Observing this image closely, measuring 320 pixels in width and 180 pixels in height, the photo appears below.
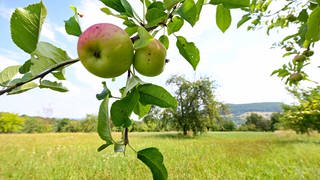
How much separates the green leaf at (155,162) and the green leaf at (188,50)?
0.18m

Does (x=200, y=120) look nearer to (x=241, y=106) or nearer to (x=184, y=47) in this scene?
(x=184, y=47)

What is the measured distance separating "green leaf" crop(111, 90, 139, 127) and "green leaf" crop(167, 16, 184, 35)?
0.60ft

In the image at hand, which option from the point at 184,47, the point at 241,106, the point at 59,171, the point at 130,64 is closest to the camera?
the point at 130,64

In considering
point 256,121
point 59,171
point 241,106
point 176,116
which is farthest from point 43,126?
point 241,106

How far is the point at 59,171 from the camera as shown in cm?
408

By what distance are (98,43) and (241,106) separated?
247 feet

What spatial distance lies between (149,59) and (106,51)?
0.05 m

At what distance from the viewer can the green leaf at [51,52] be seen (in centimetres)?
28

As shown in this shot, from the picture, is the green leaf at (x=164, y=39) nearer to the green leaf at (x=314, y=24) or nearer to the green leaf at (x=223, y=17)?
the green leaf at (x=223, y=17)

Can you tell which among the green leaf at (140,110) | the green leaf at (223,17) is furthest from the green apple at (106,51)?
the green leaf at (223,17)

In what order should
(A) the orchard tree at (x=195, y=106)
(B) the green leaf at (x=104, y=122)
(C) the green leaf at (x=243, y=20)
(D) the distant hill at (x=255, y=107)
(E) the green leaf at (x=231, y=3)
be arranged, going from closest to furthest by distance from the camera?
(B) the green leaf at (x=104, y=122) < (E) the green leaf at (x=231, y=3) < (C) the green leaf at (x=243, y=20) < (A) the orchard tree at (x=195, y=106) < (D) the distant hill at (x=255, y=107)

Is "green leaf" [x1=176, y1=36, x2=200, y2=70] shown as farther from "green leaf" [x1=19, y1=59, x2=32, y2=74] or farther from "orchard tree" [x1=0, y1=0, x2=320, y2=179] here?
"green leaf" [x1=19, y1=59, x2=32, y2=74]

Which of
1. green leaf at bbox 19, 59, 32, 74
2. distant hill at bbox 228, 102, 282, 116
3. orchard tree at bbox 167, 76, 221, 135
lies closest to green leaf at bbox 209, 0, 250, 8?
green leaf at bbox 19, 59, 32, 74

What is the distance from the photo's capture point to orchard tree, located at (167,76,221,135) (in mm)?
12023
